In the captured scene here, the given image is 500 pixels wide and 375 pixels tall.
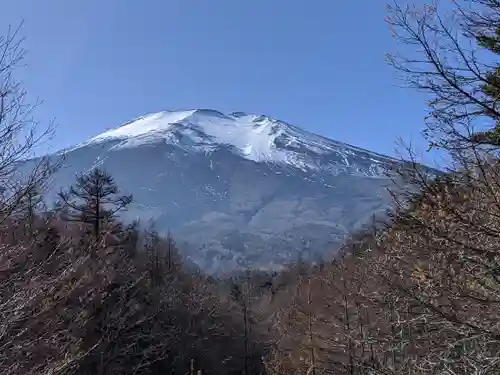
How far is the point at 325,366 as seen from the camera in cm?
1548

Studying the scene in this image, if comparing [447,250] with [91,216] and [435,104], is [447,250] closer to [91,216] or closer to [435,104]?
[435,104]

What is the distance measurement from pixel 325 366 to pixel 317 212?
180243mm

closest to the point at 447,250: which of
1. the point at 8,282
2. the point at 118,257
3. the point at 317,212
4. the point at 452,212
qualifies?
the point at 452,212

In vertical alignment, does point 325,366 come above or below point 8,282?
below

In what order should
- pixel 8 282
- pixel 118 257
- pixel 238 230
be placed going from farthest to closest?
pixel 238 230 < pixel 118 257 < pixel 8 282

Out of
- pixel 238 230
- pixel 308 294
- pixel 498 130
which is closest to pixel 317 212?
pixel 238 230

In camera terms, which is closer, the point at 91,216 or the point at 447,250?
the point at 447,250

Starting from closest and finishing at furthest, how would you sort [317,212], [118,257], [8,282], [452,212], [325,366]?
[8,282] < [452,212] < [118,257] < [325,366] < [317,212]

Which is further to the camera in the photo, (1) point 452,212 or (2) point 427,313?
(2) point 427,313

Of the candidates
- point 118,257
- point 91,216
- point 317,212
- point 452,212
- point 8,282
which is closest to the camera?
point 8,282

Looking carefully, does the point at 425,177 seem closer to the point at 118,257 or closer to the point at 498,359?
the point at 498,359

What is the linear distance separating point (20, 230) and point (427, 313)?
3.72 meters

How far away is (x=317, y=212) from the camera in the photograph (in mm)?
194250

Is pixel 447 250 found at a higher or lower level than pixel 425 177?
lower
